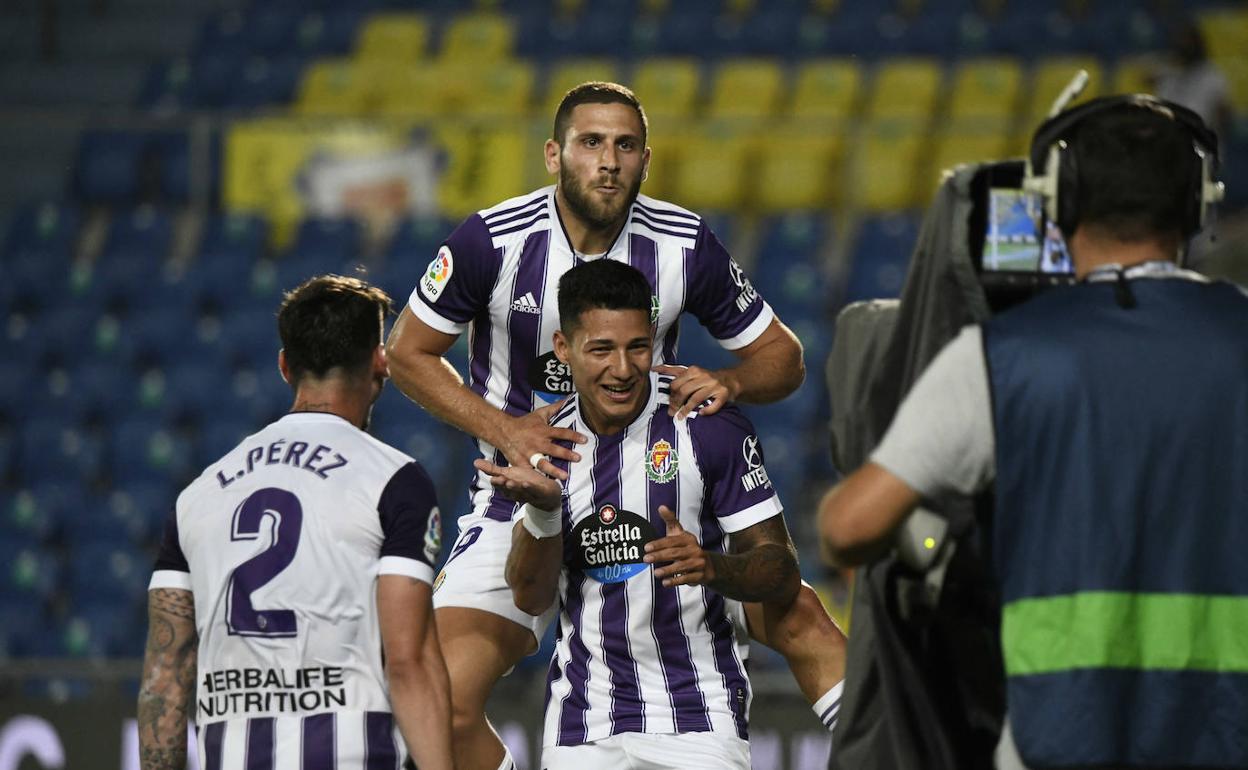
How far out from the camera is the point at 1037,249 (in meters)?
3.35

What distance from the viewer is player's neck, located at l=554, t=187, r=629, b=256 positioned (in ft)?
15.8

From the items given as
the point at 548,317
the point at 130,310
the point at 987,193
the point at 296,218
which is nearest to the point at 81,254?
the point at 130,310

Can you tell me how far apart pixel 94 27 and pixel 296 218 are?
4.00m

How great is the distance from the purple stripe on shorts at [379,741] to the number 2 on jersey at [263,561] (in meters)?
0.26

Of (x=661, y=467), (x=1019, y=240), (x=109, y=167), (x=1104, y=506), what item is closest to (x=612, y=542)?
(x=661, y=467)

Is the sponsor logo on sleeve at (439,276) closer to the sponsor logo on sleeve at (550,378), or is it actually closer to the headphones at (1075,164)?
the sponsor logo on sleeve at (550,378)

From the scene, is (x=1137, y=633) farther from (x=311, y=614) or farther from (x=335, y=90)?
(x=335, y=90)

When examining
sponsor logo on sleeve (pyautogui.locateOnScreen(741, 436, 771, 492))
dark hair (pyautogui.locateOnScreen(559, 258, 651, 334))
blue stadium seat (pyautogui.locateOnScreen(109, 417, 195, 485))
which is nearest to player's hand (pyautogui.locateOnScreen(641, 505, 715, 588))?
sponsor logo on sleeve (pyautogui.locateOnScreen(741, 436, 771, 492))

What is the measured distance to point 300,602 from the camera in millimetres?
3709

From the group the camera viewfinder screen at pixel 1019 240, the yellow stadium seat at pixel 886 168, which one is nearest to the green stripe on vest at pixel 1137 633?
the camera viewfinder screen at pixel 1019 240

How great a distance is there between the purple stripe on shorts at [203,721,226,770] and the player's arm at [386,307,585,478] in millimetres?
954

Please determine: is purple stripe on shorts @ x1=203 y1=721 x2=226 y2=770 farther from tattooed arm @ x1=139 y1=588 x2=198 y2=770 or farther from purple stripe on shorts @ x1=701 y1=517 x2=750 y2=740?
purple stripe on shorts @ x1=701 y1=517 x2=750 y2=740

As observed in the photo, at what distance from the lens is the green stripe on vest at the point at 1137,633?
2879mm

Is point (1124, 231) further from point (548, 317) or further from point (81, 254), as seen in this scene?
point (81, 254)
